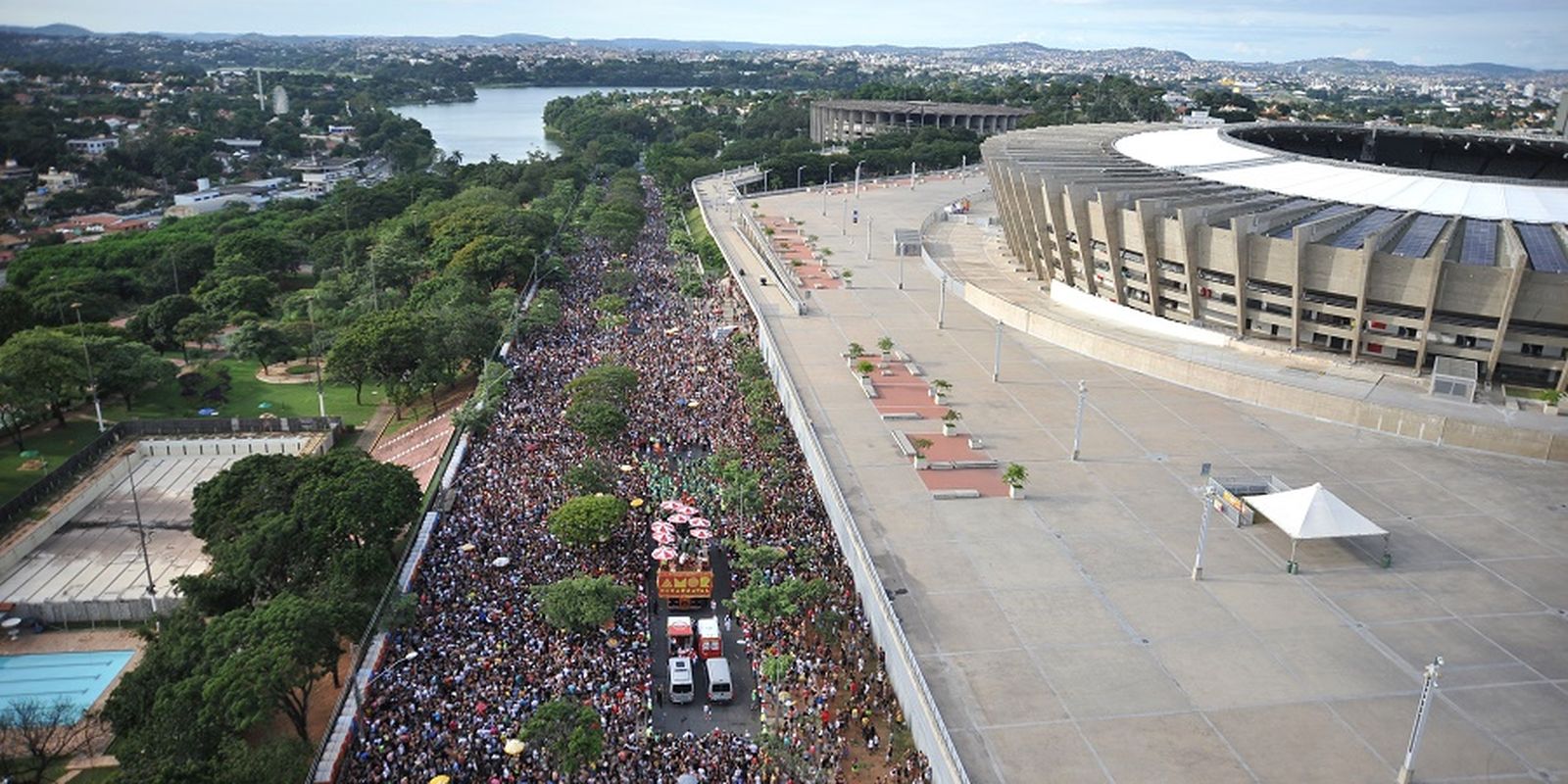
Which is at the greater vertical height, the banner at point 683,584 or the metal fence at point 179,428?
the banner at point 683,584

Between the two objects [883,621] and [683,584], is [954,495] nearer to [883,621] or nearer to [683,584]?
[883,621]

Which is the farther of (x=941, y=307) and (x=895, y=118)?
(x=895, y=118)

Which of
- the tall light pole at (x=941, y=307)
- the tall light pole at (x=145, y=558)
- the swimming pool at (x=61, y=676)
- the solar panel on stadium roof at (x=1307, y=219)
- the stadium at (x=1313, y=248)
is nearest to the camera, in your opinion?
the swimming pool at (x=61, y=676)

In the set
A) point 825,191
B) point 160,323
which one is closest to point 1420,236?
point 825,191

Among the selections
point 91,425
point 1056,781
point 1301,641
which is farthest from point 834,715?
point 91,425

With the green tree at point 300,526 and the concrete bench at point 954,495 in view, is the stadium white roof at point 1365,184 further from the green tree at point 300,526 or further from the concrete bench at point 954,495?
the green tree at point 300,526

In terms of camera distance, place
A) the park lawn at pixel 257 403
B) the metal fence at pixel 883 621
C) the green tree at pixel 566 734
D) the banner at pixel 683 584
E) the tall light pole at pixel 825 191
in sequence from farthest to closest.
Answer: the tall light pole at pixel 825 191
the park lawn at pixel 257 403
the banner at pixel 683 584
the green tree at pixel 566 734
the metal fence at pixel 883 621

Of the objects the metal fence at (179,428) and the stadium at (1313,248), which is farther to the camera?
the metal fence at (179,428)

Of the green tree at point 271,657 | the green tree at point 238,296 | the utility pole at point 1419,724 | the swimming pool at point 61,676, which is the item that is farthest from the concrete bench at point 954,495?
the green tree at point 238,296
